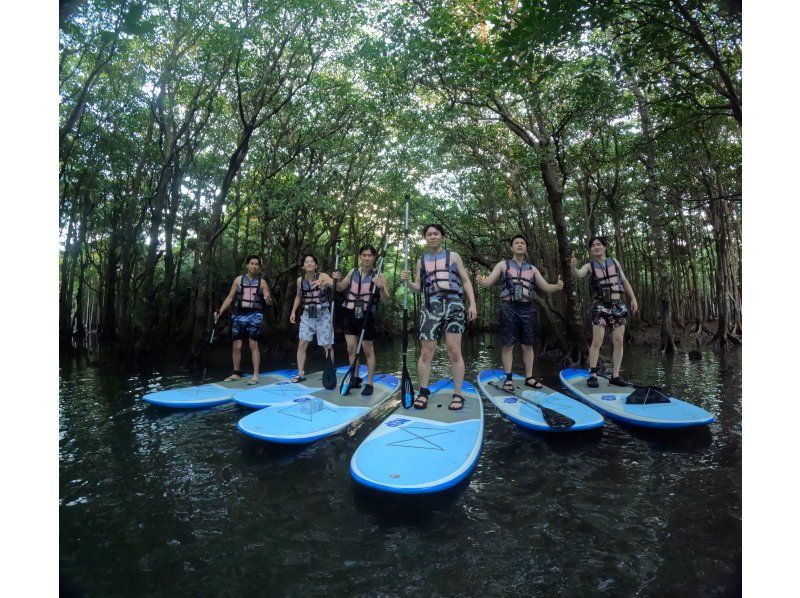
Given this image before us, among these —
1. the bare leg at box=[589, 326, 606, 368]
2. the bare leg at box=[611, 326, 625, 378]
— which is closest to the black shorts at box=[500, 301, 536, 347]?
the bare leg at box=[589, 326, 606, 368]

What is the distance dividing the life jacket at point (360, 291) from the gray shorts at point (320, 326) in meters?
0.82

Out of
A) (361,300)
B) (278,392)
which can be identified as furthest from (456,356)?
(278,392)

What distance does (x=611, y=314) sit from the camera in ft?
17.5

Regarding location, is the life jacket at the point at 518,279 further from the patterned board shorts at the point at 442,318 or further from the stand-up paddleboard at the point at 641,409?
the stand-up paddleboard at the point at 641,409

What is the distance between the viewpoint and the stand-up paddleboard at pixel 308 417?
138 inches

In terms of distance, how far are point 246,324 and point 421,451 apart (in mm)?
4668

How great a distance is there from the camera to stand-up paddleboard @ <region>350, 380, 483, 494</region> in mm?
2467

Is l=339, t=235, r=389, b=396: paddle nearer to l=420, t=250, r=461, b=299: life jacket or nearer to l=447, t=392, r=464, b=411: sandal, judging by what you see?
l=420, t=250, r=461, b=299: life jacket

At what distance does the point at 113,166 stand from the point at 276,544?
518 inches

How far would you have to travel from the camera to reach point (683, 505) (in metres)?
2.48

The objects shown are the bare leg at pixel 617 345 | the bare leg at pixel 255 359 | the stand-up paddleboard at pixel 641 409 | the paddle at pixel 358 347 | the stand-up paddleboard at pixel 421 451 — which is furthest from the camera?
the bare leg at pixel 255 359

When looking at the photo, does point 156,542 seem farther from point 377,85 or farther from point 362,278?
point 377,85

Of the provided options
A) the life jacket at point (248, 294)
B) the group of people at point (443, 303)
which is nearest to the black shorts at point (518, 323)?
the group of people at point (443, 303)

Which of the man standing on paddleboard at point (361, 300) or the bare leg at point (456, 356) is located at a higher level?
the man standing on paddleboard at point (361, 300)
